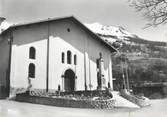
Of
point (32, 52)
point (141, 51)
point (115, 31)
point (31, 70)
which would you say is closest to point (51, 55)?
point (32, 52)

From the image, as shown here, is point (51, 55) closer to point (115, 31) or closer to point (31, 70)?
point (31, 70)

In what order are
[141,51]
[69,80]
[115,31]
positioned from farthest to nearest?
1. [69,80]
2. [141,51]
3. [115,31]

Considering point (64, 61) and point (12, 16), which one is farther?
point (64, 61)

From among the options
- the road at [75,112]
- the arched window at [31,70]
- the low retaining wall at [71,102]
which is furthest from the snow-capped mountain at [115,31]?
the arched window at [31,70]

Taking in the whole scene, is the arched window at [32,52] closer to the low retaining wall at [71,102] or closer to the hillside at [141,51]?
the low retaining wall at [71,102]

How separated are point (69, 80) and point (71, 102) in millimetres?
5606

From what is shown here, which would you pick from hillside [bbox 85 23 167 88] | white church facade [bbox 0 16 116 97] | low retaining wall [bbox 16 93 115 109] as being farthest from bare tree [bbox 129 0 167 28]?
white church facade [bbox 0 16 116 97]

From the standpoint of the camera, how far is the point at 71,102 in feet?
27.3

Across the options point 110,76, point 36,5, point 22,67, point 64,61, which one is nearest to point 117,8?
point 36,5

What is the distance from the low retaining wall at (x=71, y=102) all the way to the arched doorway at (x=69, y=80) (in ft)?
12.1

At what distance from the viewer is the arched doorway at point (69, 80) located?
44.9 ft

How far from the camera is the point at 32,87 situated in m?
11.9

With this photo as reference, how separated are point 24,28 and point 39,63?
6.55 feet

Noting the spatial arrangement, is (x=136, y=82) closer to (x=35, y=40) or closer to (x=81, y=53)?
(x=81, y=53)
